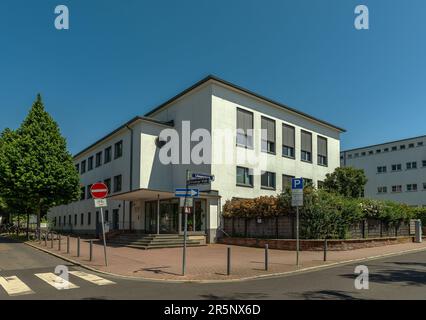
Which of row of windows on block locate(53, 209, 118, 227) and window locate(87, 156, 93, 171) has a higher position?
window locate(87, 156, 93, 171)

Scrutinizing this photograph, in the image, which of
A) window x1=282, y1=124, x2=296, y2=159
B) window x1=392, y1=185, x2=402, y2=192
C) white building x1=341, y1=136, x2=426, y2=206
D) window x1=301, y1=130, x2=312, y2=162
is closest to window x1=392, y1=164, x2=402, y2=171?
white building x1=341, y1=136, x2=426, y2=206

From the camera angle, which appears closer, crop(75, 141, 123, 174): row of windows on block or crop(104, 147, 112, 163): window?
crop(75, 141, 123, 174): row of windows on block

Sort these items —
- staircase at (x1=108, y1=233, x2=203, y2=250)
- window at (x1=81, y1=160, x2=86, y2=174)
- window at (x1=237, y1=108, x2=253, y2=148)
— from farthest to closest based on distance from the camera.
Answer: window at (x1=81, y1=160, x2=86, y2=174) < window at (x1=237, y1=108, x2=253, y2=148) < staircase at (x1=108, y1=233, x2=203, y2=250)

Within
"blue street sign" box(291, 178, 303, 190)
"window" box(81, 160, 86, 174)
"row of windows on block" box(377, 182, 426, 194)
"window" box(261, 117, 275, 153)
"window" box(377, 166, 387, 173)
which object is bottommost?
"blue street sign" box(291, 178, 303, 190)

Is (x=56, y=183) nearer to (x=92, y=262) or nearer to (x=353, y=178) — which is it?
(x=92, y=262)

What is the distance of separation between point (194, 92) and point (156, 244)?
12.4 m

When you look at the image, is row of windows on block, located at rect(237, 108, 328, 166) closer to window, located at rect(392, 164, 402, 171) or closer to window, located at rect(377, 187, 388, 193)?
window, located at rect(392, 164, 402, 171)

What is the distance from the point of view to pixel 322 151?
128 ft

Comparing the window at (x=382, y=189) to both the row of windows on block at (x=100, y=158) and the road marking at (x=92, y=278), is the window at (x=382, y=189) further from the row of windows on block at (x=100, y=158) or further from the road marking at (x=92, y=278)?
the road marking at (x=92, y=278)

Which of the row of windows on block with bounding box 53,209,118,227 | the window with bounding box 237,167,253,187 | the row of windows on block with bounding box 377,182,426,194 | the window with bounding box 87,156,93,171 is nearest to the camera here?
the window with bounding box 237,167,253,187

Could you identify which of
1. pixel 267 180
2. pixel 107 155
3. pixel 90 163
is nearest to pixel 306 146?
pixel 267 180

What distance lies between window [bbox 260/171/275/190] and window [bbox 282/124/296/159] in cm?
250

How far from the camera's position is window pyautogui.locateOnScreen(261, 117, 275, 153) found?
1288 inches
